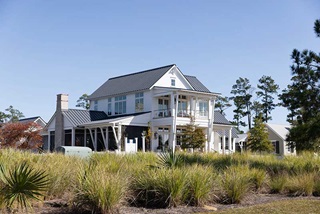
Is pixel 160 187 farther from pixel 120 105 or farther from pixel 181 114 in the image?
pixel 120 105

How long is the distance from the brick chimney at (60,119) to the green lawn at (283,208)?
32.6 metres

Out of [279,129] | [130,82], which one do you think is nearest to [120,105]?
[130,82]

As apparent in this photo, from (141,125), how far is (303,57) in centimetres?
2078

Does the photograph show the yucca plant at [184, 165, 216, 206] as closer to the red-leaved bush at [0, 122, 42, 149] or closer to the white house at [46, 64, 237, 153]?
the white house at [46, 64, 237, 153]

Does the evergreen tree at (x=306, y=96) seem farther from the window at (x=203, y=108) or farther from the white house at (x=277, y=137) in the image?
the white house at (x=277, y=137)

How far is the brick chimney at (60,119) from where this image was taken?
42406mm

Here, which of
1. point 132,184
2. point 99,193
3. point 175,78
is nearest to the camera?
point 99,193

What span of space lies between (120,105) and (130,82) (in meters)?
2.82

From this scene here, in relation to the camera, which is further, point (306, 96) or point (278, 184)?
point (306, 96)

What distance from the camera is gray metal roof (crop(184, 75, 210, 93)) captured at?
45.4 metres

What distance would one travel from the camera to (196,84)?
46.3 m

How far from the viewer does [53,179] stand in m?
11.7

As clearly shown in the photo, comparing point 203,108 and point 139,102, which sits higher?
point 139,102

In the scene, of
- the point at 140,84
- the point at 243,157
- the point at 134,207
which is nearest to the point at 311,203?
the point at 134,207
